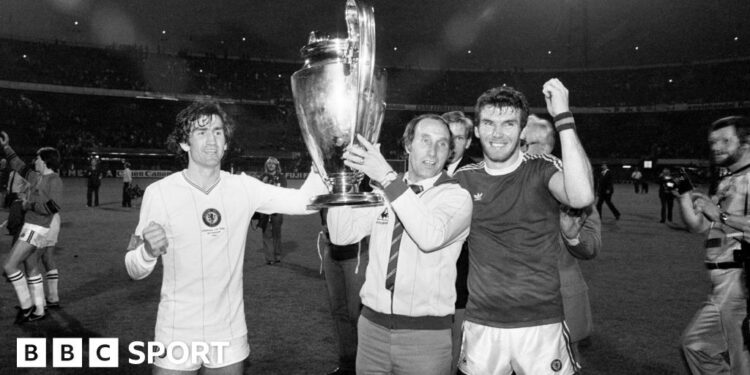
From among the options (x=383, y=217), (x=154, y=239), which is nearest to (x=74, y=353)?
(x=154, y=239)

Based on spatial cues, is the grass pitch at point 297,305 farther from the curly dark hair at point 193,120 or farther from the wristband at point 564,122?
the wristband at point 564,122

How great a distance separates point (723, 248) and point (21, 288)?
6.79 metres

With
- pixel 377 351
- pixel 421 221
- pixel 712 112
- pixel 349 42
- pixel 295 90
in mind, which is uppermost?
pixel 712 112

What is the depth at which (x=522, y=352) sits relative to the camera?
2402mm

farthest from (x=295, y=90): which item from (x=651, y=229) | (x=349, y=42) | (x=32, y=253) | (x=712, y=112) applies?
(x=712, y=112)

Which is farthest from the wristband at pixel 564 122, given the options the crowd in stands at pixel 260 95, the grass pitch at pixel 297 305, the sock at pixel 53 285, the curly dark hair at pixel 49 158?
the crowd in stands at pixel 260 95

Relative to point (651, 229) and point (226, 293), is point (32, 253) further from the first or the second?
point (651, 229)

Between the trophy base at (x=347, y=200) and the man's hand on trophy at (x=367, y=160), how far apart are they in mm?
137

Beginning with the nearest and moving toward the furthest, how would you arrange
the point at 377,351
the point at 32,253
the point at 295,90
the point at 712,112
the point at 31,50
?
the point at 295,90
the point at 377,351
the point at 32,253
the point at 31,50
the point at 712,112

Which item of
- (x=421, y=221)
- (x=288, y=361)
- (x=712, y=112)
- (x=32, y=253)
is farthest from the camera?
(x=712, y=112)

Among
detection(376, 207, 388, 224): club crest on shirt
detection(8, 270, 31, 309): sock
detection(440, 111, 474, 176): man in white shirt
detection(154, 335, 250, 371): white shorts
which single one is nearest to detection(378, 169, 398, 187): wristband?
detection(376, 207, 388, 224): club crest on shirt

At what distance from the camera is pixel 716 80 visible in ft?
164

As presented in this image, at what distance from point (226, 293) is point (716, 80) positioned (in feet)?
193

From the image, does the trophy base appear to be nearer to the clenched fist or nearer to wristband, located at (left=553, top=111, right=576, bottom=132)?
the clenched fist
